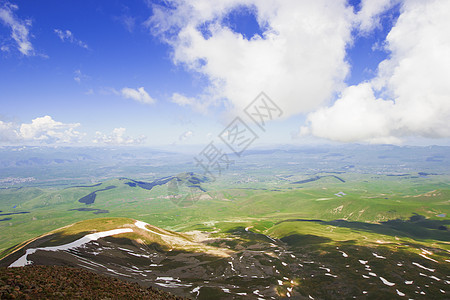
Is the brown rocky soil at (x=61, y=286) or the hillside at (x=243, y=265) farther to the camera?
the hillside at (x=243, y=265)

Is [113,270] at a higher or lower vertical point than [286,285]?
higher

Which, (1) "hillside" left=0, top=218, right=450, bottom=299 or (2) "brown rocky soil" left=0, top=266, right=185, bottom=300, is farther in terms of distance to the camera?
(1) "hillside" left=0, top=218, right=450, bottom=299

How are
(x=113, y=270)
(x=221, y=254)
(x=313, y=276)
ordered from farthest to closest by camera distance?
(x=221, y=254) → (x=313, y=276) → (x=113, y=270)

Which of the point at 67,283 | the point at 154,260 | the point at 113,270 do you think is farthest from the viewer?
the point at 154,260

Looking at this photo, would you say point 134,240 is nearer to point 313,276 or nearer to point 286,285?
point 286,285

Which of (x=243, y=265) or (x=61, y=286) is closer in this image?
(x=61, y=286)

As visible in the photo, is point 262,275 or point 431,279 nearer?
point 431,279

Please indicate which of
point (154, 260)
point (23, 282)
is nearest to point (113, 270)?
point (154, 260)

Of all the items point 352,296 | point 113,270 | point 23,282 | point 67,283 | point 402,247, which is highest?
point 23,282

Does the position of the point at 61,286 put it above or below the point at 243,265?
above

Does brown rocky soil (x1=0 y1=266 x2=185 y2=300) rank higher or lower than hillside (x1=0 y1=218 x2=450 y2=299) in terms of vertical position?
higher

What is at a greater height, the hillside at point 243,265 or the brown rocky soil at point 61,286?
the brown rocky soil at point 61,286
